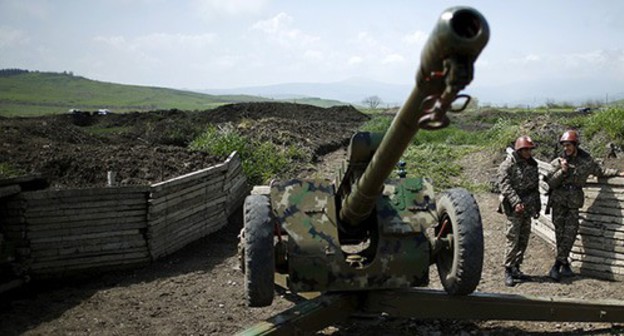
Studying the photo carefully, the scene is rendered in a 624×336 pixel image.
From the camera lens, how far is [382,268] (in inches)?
220

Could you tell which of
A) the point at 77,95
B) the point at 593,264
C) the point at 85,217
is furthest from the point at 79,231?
the point at 77,95

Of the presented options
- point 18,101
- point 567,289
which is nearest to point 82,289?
point 567,289

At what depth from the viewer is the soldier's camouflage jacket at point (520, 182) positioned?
7.43 m

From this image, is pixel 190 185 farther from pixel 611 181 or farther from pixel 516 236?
pixel 611 181

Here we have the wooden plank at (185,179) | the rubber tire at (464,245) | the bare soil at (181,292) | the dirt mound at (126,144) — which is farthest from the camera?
the dirt mound at (126,144)

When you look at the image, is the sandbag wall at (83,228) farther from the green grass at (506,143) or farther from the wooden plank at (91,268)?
the green grass at (506,143)

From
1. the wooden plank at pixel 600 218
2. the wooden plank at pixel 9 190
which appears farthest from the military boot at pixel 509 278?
the wooden plank at pixel 9 190

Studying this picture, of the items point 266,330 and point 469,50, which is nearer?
point 469,50

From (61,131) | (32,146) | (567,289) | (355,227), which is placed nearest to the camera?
(355,227)

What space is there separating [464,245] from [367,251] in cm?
95

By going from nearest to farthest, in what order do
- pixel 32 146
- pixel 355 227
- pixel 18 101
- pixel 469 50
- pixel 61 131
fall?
1. pixel 469 50
2. pixel 355 227
3. pixel 32 146
4. pixel 61 131
5. pixel 18 101

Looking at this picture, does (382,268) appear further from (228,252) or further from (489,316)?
(228,252)

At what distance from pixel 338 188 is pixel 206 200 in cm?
417

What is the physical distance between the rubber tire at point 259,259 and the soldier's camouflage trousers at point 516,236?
11.7 ft
